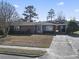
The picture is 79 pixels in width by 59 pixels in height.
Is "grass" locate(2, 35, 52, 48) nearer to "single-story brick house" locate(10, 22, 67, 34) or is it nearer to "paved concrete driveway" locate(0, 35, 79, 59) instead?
"paved concrete driveway" locate(0, 35, 79, 59)

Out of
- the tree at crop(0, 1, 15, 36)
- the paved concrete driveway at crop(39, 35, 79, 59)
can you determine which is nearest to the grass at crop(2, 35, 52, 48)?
the paved concrete driveway at crop(39, 35, 79, 59)

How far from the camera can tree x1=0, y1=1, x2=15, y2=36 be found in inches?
1618

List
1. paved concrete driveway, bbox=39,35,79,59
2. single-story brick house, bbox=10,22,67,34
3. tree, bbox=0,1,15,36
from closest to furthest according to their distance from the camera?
1. paved concrete driveway, bbox=39,35,79,59
2. tree, bbox=0,1,15,36
3. single-story brick house, bbox=10,22,67,34

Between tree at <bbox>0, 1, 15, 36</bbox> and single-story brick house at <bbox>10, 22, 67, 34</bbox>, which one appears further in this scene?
single-story brick house at <bbox>10, 22, 67, 34</bbox>

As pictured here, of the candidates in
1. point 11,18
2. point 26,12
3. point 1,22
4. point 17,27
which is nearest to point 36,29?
point 17,27

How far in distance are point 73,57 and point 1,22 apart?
26328 millimetres

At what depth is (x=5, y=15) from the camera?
1681 inches

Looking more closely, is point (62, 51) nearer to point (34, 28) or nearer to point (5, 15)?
point (5, 15)

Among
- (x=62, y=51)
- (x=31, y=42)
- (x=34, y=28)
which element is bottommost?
(x=31, y=42)

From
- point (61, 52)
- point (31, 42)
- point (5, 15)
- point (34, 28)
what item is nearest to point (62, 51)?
point (61, 52)

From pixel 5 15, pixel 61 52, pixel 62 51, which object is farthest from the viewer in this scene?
pixel 5 15

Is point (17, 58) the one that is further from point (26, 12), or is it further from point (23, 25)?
point (26, 12)

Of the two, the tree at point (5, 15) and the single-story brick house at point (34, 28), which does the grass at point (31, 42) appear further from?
the single-story brick house at point (34, 28)

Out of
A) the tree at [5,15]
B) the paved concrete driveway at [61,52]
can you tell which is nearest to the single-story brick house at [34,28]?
the tree at [5,15]
